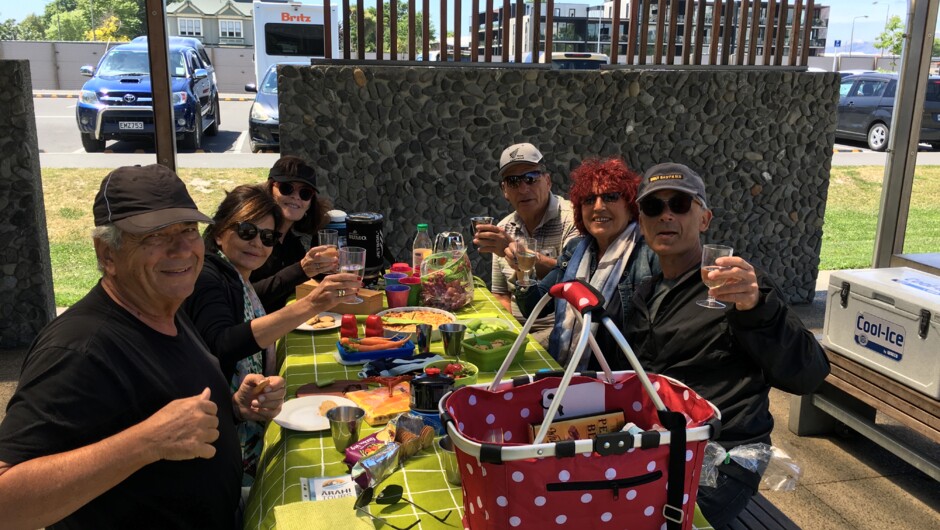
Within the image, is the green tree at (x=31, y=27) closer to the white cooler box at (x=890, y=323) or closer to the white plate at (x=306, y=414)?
the white plate at (x=306, y=414)

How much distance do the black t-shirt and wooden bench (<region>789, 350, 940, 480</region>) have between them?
11.1ft

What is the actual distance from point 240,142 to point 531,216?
1174 cm

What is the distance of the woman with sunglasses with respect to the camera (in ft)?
9.09

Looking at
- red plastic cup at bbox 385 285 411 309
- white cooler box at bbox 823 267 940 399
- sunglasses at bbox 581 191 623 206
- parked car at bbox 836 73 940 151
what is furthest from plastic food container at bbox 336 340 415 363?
parked car at bbox 836 73 940 151

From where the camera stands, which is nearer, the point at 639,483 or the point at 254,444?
the point at 639,483

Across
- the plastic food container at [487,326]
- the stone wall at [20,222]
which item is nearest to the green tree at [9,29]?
the stone wall at [20,222]

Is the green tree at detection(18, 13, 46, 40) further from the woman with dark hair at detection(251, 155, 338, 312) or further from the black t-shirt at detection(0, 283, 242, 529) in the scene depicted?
the black t-shirt at detection(0, 283, 242, 529)

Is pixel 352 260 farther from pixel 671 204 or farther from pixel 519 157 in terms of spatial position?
pixel 519 157

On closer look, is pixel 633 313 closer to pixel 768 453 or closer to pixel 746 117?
pixel 768 453

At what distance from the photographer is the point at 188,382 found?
2.04 m

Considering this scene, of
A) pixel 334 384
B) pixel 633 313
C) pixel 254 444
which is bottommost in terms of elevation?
pixel 254 444

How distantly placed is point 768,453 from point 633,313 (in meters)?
0.91

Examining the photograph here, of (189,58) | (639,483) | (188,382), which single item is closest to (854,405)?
(639,483)

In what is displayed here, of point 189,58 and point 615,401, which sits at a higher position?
point 189,58
